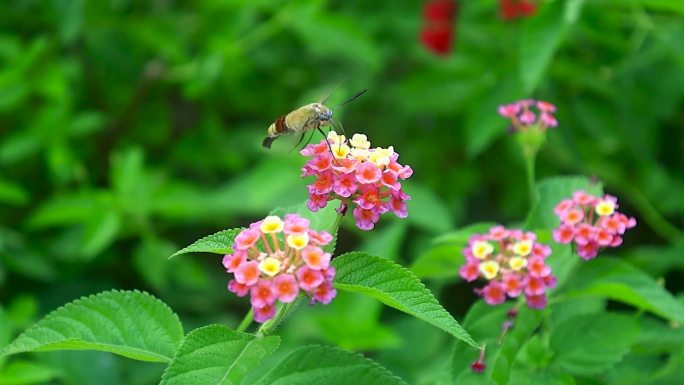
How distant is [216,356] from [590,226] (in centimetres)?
52

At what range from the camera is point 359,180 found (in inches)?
39.3

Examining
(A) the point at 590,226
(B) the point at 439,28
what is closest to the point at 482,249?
(A) the point at 590,226

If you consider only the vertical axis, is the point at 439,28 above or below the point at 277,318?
below

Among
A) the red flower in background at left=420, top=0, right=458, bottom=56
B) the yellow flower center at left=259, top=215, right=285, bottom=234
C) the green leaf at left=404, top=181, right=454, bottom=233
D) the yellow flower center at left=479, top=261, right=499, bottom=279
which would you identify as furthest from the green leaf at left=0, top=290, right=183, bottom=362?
the red flower in background at left=420, top=0, right=458, bottom=56

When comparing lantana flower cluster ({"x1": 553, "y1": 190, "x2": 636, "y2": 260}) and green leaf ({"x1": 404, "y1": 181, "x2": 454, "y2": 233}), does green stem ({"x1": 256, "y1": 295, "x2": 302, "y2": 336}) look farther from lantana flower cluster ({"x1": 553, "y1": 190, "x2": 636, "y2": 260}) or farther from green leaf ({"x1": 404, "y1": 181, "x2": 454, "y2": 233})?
green leaf ({"x1": 404, "y1": 181, "x2": 454, "y2": 233})

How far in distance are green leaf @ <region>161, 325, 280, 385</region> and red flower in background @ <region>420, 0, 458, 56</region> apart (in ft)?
5.45

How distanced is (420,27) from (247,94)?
589 mm

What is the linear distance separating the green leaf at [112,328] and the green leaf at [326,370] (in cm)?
14

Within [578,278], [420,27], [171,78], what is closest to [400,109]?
[420,27]

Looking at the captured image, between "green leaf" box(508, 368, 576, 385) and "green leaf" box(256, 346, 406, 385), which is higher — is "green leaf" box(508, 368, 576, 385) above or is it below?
below

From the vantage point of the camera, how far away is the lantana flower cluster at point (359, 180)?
3.31 feet

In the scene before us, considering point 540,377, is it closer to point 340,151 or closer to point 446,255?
point 446,255

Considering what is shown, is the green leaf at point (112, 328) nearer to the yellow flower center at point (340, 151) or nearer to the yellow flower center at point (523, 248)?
the yellow flower center at point (340, 151)

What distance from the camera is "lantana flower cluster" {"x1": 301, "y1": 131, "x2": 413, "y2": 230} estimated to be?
1.01 metres
